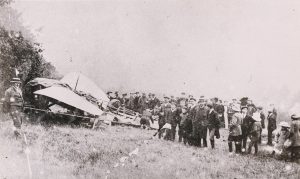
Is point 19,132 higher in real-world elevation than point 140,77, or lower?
lower

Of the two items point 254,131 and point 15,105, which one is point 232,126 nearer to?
point 254,131

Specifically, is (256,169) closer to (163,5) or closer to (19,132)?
(163,5)

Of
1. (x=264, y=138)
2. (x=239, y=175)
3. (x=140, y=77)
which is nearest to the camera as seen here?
(x=239, y=175)

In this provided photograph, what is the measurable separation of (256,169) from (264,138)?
336 inches

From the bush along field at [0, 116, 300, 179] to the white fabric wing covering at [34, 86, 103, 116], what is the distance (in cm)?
248

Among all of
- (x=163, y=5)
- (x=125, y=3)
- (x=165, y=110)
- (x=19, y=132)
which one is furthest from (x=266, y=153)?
(x=19, y=132)

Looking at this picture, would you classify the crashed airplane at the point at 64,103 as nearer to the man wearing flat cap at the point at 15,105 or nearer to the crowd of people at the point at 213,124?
the man wearing flat cap at the point at 15,105

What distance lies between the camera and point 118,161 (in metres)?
9.47

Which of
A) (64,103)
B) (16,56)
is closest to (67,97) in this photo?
(64,103)

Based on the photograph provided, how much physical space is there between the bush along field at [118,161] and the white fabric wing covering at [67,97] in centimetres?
248

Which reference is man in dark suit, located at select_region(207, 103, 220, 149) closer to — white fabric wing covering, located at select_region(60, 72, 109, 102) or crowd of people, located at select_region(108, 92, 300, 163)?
crowd of people, located at select_region(108, 92, 300, 163)

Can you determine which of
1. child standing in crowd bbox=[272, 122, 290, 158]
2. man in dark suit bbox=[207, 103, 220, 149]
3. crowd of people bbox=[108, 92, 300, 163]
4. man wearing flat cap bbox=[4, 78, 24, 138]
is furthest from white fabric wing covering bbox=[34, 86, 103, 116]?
child standing in crowd bbox=[272, 122, 290, 158]

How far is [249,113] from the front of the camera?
41.0ft

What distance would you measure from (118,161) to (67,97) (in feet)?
19.2
